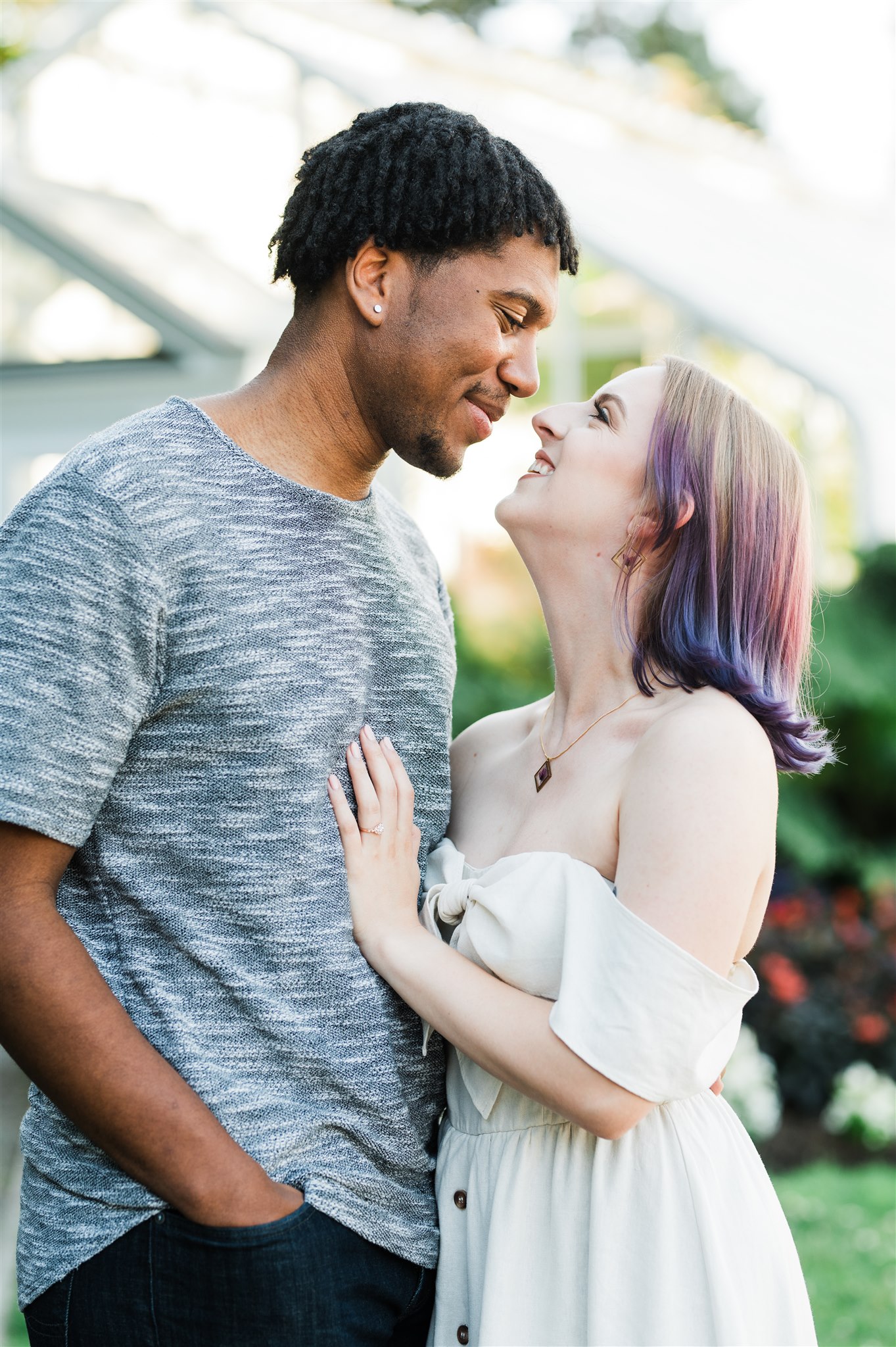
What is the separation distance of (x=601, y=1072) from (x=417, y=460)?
1.11m

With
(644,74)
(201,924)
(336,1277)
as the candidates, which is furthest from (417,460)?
(644,74)

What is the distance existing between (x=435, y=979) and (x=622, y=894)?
1.11 feet

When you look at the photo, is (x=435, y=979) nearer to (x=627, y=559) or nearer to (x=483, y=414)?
(x=627, y=559)

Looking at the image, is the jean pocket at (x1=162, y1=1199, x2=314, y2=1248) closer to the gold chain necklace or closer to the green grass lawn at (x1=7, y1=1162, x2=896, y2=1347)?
the gold chain necklace

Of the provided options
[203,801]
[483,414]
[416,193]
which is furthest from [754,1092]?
[416,193]

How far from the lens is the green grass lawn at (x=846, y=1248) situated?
4348 mm

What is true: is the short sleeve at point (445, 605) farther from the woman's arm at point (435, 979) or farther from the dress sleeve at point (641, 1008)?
the dress sleeve at point (641, 1008)

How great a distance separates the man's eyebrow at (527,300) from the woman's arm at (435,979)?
31.3 inches

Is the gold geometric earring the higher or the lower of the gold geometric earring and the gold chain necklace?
the higher

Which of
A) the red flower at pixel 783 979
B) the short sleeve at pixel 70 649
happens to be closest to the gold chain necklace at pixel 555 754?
the short sleeve at pixel 70 649

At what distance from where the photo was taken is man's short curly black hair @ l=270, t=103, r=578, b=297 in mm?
2174

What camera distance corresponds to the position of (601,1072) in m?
1.89

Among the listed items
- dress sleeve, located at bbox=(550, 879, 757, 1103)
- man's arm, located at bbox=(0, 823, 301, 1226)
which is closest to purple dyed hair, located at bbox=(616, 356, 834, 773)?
dress sleeve, located at bbox=(550, 879, 757, 1103)

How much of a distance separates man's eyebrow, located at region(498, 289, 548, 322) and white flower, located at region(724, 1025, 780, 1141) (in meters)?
4.17
